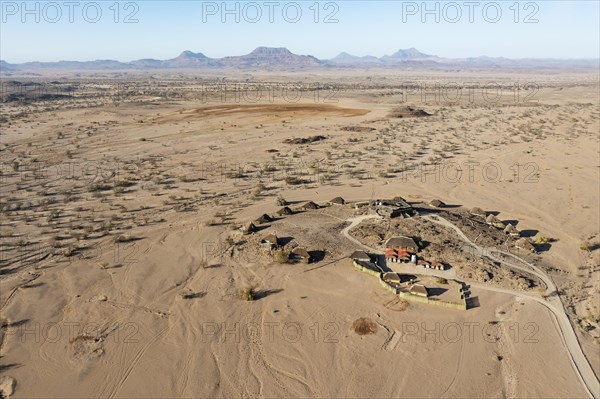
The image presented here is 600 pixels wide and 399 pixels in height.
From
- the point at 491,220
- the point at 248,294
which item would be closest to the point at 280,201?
the point at 248,294

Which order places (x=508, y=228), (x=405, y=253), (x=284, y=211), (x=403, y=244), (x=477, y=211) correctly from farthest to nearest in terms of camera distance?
(x=477, y=211) < (x=284, y=211) < (x=508, y=228) < (x=403, y=244) < (x=405, y=253)

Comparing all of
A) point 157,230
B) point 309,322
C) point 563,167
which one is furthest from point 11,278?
point 563,167

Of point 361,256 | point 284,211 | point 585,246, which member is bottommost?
point 585,246

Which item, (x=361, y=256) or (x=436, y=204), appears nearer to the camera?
(x=361, y=256)

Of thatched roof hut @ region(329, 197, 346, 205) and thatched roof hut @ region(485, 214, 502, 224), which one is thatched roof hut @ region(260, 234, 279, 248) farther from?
thatched roof hut @ region(485, 214, 502, 224)

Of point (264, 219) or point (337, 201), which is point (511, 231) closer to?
point (337, 201)

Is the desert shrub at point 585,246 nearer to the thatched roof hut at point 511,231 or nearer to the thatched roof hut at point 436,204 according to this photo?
the thatched roof hut at point 511,231

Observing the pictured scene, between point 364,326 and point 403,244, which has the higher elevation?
point 403,244
